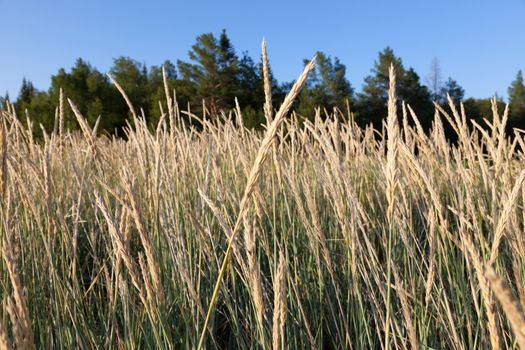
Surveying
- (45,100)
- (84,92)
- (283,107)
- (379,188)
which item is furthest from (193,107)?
(283,107)

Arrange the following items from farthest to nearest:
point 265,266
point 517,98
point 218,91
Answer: point 517,98
point 218,91
point 265,266

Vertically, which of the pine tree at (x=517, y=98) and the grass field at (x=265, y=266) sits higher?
the pine tree at (x=517, y=98)

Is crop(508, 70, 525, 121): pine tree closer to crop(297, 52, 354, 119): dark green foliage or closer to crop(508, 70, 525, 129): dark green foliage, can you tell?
crop(508, 70, 525, 129): dark green foliage

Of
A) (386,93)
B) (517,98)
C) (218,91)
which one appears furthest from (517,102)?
(218,91)

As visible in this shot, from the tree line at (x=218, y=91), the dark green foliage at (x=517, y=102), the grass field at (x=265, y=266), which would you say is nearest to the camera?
the grass field at (x=265, y=266)

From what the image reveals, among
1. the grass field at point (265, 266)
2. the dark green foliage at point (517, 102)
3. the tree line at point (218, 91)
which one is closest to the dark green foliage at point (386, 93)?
the tree line at point (218, 91)

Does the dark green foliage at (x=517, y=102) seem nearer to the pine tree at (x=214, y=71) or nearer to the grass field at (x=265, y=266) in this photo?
the pine tree at (x=214, y=71)

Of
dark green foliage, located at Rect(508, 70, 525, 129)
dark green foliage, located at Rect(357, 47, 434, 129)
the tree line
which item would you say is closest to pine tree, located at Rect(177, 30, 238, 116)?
the tree line

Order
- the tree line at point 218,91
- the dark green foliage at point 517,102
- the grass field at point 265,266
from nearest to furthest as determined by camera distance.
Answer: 1. the grass field at point 265,266
2. the tree line at point 218,91
3. the dark green foliage at point 517,102

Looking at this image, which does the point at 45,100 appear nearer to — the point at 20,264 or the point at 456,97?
the point at 20,264

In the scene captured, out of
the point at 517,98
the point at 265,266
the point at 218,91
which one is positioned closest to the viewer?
the point at 265,266

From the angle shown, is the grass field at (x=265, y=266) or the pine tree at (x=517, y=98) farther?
the pine tree at (x=517, y=98)

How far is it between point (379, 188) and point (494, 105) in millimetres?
1109

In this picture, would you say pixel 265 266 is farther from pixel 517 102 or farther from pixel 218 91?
pixel 517 102
